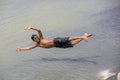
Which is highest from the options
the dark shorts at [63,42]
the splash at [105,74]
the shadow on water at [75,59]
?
the dark shorts at [63,42]

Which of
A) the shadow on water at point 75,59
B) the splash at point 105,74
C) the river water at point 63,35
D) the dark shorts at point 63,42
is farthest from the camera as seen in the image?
the shadow on water at point 75,59

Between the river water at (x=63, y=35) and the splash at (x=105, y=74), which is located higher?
the river water at (x=63, y=35)

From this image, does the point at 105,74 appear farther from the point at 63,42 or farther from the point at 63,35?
the point at 63,35

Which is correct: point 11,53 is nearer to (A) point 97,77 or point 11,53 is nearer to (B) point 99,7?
(A) point 97,77

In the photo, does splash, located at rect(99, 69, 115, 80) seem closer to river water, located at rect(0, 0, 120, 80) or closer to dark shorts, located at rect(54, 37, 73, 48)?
river water, located at rect(0, 0, 120, 80)

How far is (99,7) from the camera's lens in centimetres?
1859

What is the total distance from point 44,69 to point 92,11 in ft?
21.6

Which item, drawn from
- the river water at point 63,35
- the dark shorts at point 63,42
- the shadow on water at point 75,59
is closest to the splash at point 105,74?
the river water at point 63,35

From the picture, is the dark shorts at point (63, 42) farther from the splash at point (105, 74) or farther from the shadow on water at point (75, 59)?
the shadow on water at point (75, 59)

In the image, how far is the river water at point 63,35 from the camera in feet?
41.0

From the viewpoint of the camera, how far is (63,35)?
15.5 meters

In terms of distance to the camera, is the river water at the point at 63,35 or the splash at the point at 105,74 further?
the river water at the point at 63,35

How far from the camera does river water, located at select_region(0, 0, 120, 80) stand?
12.5m

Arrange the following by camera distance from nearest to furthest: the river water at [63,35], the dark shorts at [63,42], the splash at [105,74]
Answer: the dark shorts at [63,42], the splash at [105,74], the river water at [63,35]
